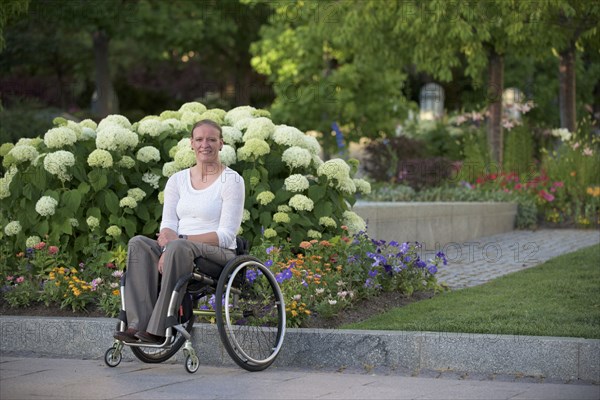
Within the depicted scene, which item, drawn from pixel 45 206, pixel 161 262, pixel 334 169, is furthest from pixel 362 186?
pixel 161 262

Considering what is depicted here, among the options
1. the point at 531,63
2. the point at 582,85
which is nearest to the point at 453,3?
the point at 531,63

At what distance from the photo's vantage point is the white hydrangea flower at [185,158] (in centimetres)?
961

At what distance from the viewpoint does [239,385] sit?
6.78 m

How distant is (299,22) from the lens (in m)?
32.2

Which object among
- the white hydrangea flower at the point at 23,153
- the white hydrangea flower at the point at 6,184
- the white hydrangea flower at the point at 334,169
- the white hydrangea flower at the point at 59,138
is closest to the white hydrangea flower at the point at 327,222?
the white hydrangea flower at the point at 334,169

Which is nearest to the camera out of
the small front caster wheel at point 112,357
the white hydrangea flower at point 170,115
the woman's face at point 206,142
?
the small front caster wheel at point 112,357

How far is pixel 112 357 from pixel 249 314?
3.08ft

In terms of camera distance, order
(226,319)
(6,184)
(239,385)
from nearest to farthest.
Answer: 1. (239,385)
2. (226,319)
3. (6,184)

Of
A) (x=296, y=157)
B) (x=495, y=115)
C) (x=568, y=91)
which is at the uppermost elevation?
(x=568, y=91)

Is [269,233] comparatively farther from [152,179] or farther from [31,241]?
[31,241]

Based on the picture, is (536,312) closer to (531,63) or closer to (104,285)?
(104,285)

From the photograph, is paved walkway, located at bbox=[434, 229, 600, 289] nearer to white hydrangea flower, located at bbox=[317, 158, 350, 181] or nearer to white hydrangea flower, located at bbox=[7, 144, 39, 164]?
white hydrangea flower, located at bbox=[317, 158, 350, 181]

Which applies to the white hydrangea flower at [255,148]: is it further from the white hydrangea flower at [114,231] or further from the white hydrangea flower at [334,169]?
the white hydrangea flower at [114,231]

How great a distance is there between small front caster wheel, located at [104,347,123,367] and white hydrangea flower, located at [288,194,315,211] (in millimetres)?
2602
